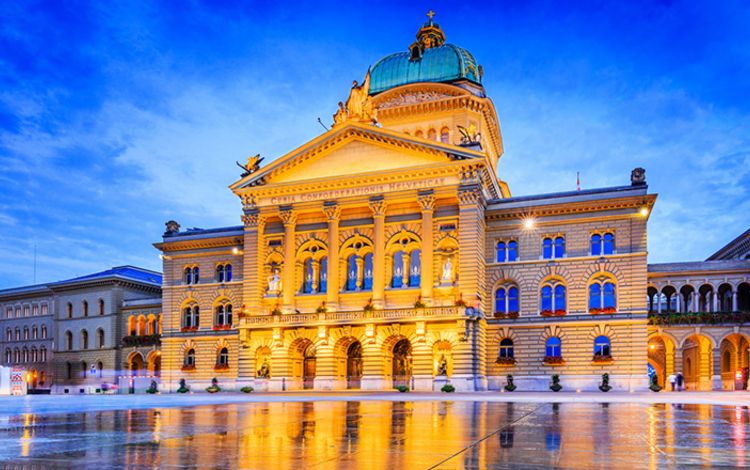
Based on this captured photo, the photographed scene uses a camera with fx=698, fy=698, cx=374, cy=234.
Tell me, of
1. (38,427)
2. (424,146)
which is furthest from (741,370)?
(38,427)

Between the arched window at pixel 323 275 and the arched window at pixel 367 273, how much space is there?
3596 mm

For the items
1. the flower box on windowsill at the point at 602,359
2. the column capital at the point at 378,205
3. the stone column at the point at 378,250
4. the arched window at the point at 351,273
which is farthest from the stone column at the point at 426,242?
the flower box on windowsill at the point at 602,359

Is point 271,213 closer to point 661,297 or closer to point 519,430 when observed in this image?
point 661,297

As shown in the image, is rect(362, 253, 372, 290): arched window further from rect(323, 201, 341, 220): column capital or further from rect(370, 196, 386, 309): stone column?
rect(323, 201, 341, 220): column capital

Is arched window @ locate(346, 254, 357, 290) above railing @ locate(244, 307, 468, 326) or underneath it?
above

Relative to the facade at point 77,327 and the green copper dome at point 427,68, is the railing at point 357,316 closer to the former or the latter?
the facade at point 77,327

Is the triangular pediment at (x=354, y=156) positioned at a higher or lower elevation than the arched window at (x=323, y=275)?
higher

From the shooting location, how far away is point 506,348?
57656mm

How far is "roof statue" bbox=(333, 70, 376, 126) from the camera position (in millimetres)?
61156

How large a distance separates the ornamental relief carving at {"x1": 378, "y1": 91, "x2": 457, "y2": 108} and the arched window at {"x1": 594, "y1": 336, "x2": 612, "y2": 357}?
30072 millimetres

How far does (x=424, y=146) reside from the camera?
5678 centimetres

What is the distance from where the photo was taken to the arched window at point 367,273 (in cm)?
5953

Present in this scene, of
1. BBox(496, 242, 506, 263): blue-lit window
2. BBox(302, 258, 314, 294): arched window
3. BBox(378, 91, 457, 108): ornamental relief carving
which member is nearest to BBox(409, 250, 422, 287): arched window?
BBox(496, 242, 506, 263): blue-lit window

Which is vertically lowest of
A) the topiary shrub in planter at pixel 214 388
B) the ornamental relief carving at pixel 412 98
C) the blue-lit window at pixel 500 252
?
the topiary shrub in planter at pixel 214 388
